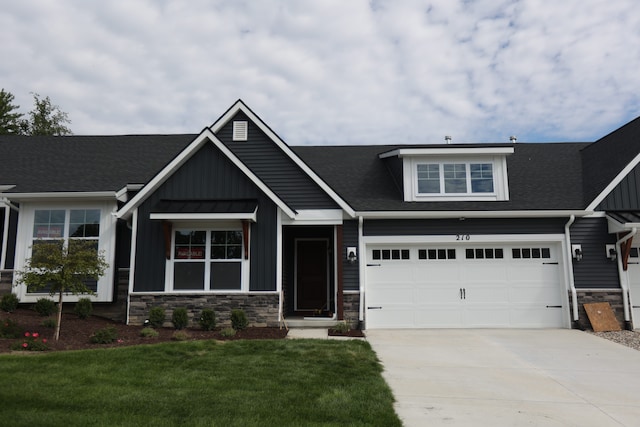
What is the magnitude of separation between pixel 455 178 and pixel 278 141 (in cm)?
549

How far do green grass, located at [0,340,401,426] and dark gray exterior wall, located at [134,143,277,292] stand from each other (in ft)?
11.0

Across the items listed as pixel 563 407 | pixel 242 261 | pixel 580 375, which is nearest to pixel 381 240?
pixel 242 261

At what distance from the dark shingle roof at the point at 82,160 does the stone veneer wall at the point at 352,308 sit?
7.15 m

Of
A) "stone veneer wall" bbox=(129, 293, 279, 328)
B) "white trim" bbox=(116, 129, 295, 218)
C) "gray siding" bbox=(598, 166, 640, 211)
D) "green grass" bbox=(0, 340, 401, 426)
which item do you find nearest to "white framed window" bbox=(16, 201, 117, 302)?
"white trim" bbox=(116, 129, 295, 218)

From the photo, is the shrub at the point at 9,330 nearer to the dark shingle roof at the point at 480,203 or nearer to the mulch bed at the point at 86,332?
the mulch bed at the point at 86,332

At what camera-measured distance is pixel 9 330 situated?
9.69m

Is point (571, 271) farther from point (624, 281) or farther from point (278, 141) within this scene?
point (278, 141)

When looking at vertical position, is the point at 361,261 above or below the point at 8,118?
below

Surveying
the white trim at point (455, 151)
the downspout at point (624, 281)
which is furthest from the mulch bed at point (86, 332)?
the downspout at point (624, 281)

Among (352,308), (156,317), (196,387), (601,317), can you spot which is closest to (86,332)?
(156,317)

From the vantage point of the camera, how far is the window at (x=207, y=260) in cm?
1223

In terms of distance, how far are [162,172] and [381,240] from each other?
20.6 ft

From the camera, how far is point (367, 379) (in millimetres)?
7148

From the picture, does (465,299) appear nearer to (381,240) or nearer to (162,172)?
(381,240)
